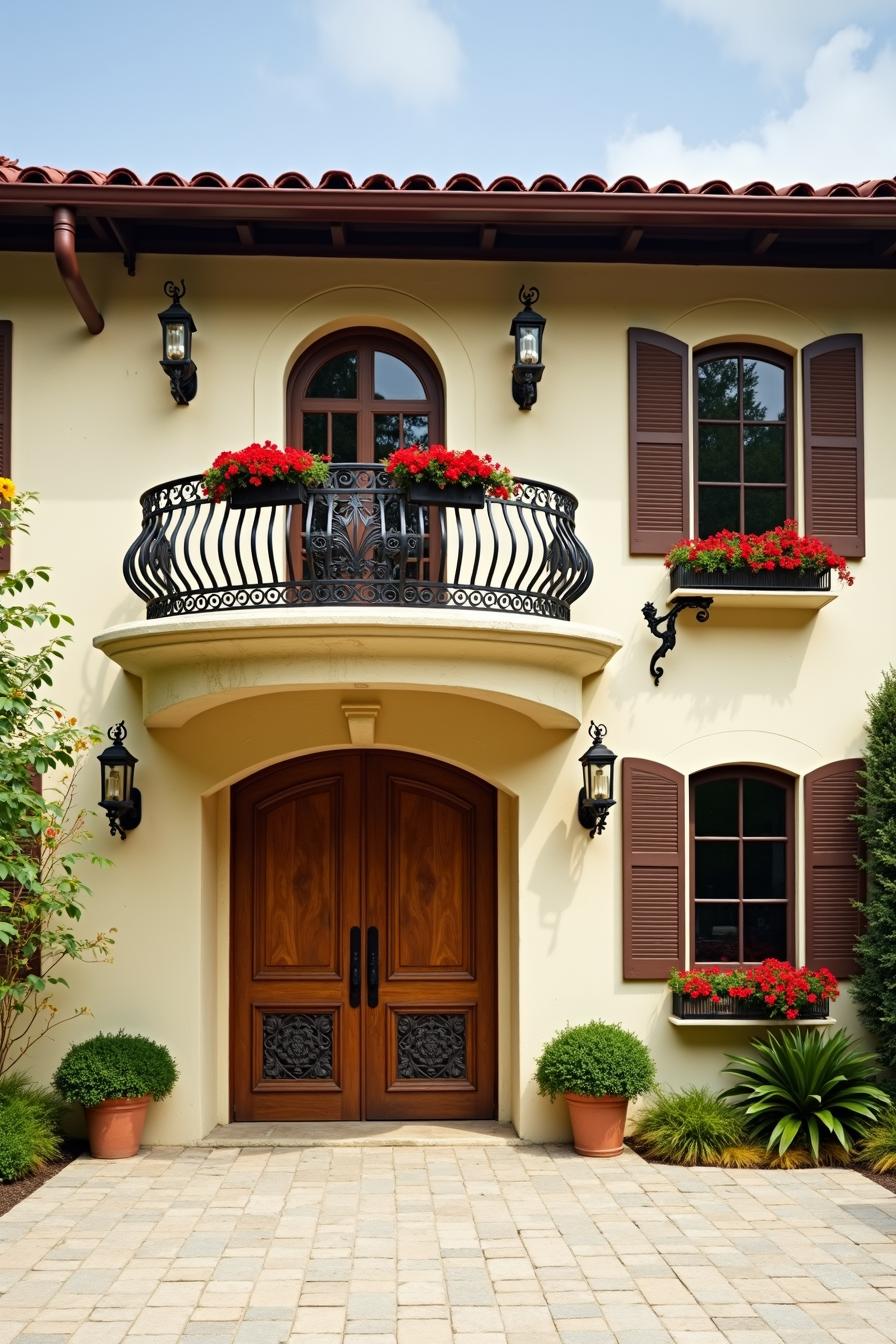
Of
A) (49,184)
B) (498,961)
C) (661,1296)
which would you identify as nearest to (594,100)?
(49,184)

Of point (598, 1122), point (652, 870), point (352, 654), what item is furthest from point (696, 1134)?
point (352, 654)

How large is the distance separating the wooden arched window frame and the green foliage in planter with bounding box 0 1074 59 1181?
4479mm

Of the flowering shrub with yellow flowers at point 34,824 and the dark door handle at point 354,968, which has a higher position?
the flowering shrub with yellow flowers at point 34,824

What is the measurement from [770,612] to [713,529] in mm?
749

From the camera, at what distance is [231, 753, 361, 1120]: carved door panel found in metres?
8.98

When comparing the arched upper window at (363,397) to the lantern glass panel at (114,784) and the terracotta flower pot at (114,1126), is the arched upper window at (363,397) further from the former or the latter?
the terracotta flower pot at (114,1126)

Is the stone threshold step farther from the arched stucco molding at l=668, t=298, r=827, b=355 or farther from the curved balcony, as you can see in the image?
the arched stucco molding at l=668, t=298, r=827, b=355

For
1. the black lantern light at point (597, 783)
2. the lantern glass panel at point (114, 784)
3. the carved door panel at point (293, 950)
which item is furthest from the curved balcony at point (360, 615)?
the carved door panel at point (293, 950)

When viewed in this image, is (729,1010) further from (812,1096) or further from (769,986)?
(812,1096)

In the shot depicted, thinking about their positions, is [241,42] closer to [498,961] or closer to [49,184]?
[49,184]

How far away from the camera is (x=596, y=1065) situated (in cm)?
796

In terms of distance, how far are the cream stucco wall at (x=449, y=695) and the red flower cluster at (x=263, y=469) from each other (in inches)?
55.9

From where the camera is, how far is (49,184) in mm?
8156

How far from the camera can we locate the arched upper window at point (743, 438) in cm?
913
